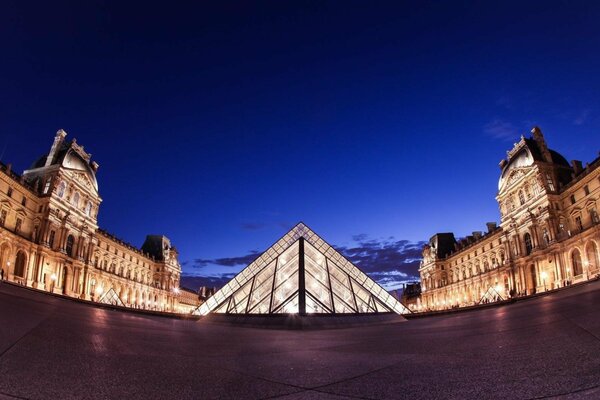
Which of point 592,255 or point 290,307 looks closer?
point 290,307

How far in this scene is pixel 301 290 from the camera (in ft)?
54.9

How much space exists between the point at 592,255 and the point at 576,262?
9.51 feet

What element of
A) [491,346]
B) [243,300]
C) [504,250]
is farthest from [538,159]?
[491,346]

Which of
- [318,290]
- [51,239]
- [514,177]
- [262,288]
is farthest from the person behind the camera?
[514,177]

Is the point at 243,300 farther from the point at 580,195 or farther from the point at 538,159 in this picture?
the point at 538,159

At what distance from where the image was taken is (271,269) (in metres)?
20.5

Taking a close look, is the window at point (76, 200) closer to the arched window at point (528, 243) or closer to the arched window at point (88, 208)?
the arched window at point (88, 208)

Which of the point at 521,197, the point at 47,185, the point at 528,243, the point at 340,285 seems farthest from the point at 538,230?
the point at 47,185

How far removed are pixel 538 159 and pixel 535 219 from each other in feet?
22.9

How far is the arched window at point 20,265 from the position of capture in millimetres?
34575

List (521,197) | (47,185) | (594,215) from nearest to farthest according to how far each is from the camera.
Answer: (594,215), (47,185), (521,197)

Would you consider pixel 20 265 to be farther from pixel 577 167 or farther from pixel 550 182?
pixel 577 167

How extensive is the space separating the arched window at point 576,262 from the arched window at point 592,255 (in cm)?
166

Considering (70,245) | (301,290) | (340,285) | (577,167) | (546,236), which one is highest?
(577,167)
